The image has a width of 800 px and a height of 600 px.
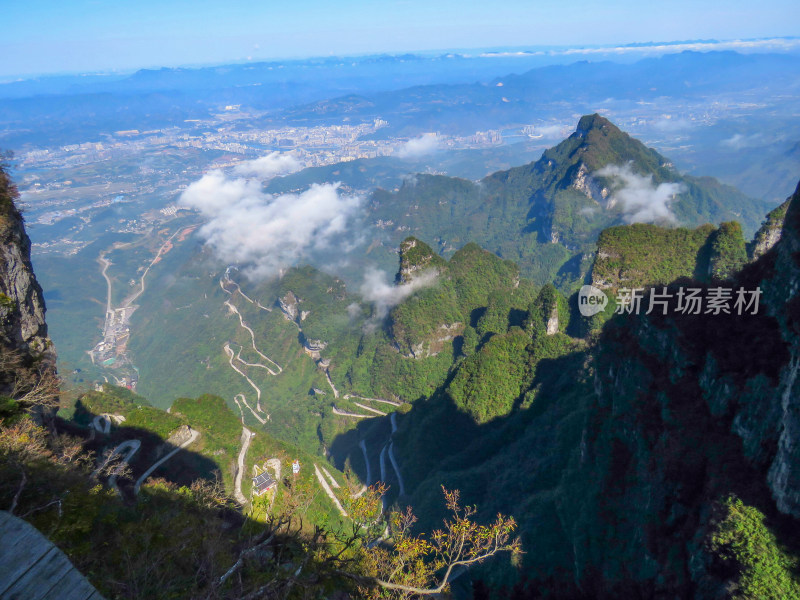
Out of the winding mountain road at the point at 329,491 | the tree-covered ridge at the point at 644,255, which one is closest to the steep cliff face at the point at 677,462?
the winding mountain road at the point at 329,491

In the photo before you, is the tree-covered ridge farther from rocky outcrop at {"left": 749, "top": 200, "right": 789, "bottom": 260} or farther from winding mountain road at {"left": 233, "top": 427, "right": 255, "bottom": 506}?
winding mountain road at {"left": 233, "top": 427, "right": 255, "bottom": 506}

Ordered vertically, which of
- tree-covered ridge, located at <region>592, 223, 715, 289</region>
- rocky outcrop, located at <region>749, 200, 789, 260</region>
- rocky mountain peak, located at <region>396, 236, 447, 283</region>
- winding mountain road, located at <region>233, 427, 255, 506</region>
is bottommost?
winding mountain road, located at <region>233, 427, 255, 506</region>

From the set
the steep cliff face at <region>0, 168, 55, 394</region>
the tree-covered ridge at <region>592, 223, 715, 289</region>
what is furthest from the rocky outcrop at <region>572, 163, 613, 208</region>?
the steep cliff face at <region>0, 168, 55, 394</region>

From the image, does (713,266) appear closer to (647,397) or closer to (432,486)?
(647,397)

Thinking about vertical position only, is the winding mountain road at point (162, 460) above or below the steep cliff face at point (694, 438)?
below

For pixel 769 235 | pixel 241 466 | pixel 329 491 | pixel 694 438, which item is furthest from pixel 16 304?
pixel 769 235

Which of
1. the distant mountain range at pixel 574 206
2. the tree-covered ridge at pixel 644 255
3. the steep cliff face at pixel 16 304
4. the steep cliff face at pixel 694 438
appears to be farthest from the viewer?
the distant mountain range at pixel 574 206

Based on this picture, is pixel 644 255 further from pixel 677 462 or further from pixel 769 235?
pixel 677 462

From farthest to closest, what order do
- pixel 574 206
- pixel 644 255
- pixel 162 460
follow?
pixel 574 206 → pixel 644 255 → pixel 162 460

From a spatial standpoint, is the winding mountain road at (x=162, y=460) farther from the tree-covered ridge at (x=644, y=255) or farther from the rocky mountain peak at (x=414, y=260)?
the tree-covered ridge at (x=644, y=255)
